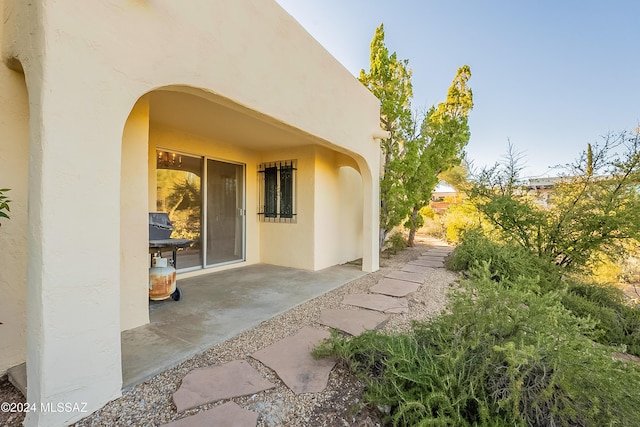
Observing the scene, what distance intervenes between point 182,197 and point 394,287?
15.6 ft

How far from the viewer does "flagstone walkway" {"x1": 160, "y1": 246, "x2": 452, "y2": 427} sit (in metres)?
1.93

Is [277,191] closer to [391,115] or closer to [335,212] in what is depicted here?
[335,212]

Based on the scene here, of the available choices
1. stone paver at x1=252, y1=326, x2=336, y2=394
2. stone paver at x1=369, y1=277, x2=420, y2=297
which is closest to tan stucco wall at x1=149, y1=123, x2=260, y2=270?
stone paver at x1=252, y1=326, x2=336, y2=394

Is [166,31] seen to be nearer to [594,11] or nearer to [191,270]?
[191,270]

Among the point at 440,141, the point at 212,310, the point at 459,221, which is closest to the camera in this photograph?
the point at 212,310

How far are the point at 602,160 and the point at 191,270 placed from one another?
29.7 feet

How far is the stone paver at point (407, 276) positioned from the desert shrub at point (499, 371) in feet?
11.9

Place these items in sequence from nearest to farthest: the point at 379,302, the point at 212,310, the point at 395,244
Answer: the point at 212,310 < the point at 379,302 < the point at 395,244

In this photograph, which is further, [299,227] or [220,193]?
[299,227]

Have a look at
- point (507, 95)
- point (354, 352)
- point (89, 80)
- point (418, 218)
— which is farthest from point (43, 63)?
point (507, 95)

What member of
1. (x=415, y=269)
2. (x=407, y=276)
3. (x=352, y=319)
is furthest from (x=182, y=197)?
(x=415, y=269)

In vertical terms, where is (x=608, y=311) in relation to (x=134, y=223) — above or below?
below

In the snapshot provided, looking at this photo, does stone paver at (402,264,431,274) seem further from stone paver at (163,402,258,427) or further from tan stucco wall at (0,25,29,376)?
tan stucco wall at (0,25,29,376)

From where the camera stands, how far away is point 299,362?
2.62 metres
